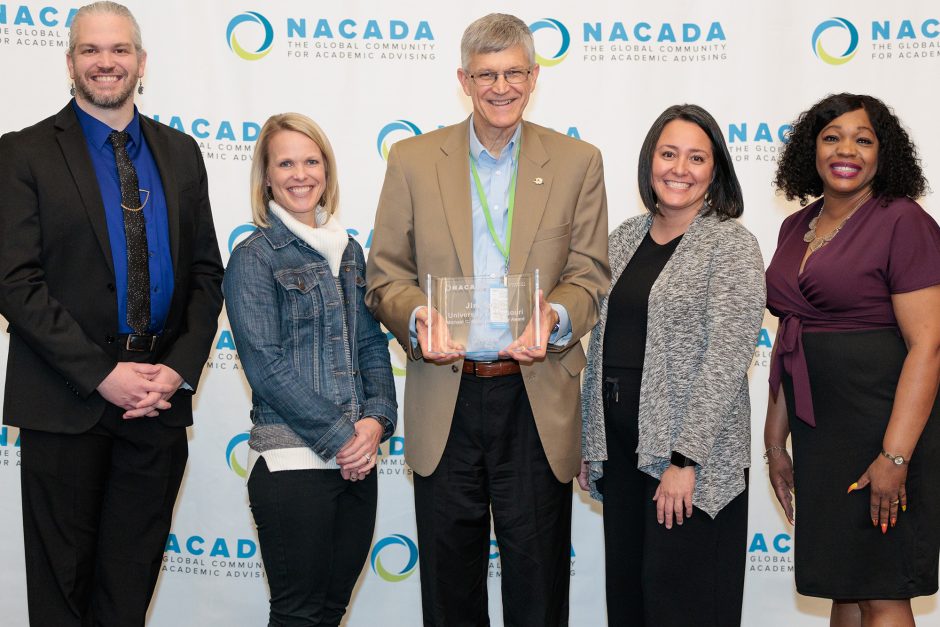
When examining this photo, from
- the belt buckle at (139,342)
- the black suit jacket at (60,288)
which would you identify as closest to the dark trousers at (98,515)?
the black suit jacket at (60,288)

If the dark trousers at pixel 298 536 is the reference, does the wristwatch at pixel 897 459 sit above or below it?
above

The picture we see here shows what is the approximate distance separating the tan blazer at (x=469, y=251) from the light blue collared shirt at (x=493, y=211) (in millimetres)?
29

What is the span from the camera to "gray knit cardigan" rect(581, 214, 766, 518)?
2305 millimetres

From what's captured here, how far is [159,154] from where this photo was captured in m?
2.69

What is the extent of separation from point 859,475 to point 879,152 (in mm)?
964

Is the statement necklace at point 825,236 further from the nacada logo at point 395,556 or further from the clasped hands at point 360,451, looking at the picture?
the nacada logo at point 395,556

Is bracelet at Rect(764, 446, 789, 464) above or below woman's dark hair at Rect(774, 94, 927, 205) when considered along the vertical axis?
below

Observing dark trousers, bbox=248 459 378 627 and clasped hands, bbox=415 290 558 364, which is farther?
dark trousers, bbox=248 459 378 627

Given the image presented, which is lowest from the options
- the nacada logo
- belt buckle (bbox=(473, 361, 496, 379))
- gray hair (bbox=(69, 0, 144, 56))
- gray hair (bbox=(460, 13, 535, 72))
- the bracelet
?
the nacada logo

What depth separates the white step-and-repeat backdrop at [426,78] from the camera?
12.2 ft

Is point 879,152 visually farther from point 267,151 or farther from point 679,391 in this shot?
point 267,151

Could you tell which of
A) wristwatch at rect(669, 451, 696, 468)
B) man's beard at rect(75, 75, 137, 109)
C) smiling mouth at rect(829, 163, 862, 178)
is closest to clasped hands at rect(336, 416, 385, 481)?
wristwatch at rect(669, 451, 696, 468)

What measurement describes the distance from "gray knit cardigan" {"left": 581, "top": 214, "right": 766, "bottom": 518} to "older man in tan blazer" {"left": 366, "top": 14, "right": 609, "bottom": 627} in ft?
0.73

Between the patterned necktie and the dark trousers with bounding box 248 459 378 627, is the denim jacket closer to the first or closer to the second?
the dark trousers with bounding box 248 459 378 627
